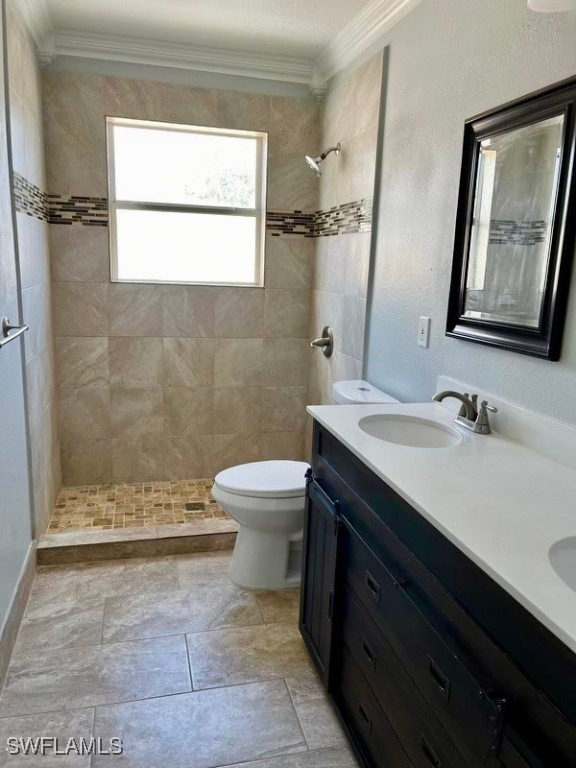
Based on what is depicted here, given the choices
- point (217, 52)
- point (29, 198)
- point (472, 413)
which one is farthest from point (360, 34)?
point (472, 413)

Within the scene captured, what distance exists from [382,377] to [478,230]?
2.82 ft

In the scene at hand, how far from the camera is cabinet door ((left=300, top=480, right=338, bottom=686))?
173 centimetres

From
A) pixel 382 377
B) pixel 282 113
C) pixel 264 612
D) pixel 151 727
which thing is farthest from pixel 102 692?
pixel 282 113

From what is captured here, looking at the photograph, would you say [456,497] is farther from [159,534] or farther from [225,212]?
[225,212]

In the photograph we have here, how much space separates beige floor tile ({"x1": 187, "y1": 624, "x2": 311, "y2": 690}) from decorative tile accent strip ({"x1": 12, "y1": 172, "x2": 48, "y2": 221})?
185 cm

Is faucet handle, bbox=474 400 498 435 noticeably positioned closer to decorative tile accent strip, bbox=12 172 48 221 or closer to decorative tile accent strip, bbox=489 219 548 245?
decorative tile accent strip, bbox=489 219 548 245

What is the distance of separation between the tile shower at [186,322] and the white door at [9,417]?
531 mm

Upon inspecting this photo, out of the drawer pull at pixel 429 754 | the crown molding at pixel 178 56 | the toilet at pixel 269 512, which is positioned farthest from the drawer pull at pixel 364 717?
the crown molding at pixel 178 56

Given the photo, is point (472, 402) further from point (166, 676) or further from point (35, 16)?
point (35, 16)

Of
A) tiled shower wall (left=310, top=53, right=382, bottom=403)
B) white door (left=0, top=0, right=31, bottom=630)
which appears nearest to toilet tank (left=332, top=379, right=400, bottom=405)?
tiled shower wall (left=310, top=53, right=382, bottom=403)

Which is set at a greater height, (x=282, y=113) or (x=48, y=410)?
(x=282, y=113)

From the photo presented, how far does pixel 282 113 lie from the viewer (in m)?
3.17

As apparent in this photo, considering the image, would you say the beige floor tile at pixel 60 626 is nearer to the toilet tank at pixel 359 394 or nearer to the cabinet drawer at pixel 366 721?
the cabinet drawer at pixel 366 721

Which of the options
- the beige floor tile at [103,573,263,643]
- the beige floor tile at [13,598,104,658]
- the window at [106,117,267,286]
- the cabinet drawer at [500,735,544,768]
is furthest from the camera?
the window at [106,117,267,286]
